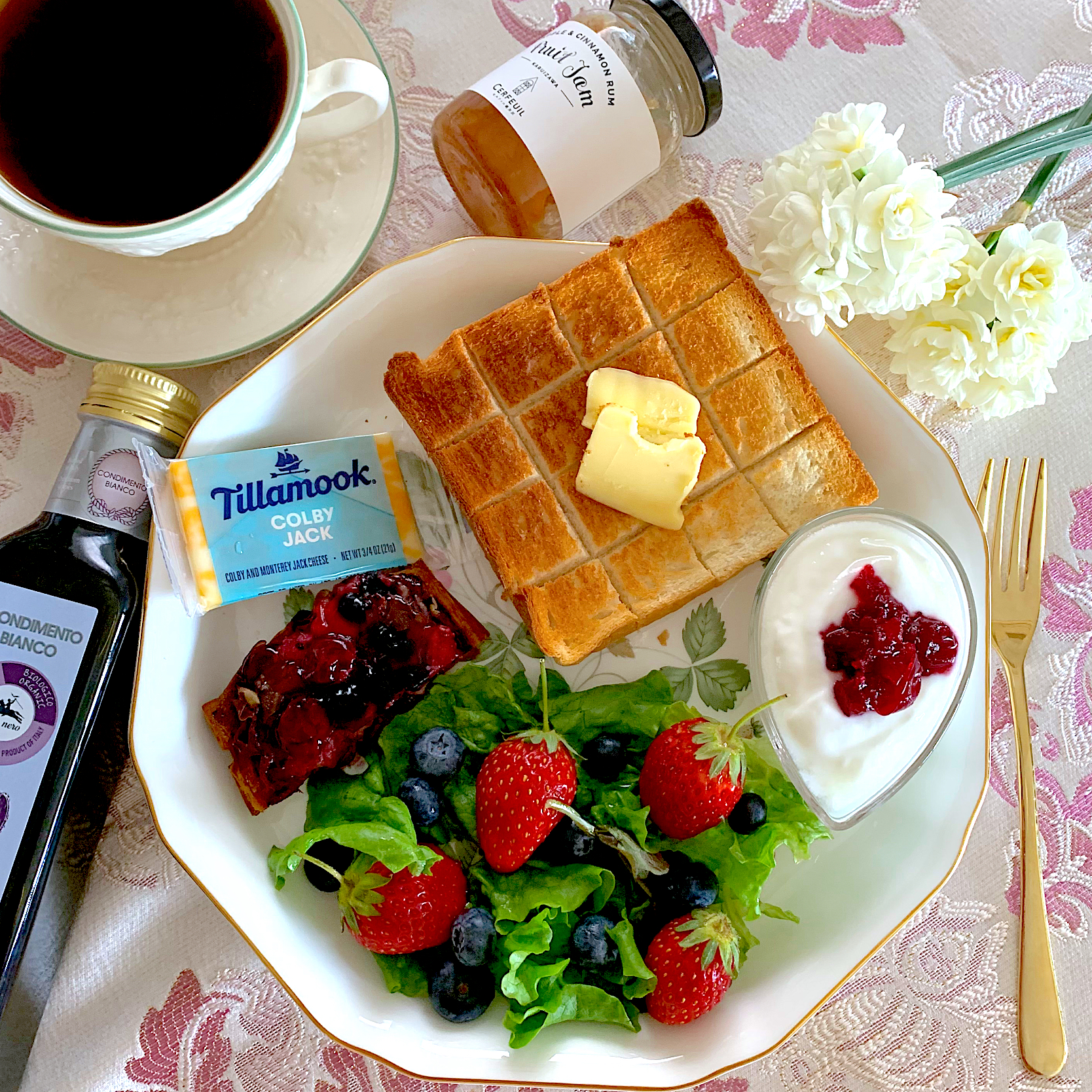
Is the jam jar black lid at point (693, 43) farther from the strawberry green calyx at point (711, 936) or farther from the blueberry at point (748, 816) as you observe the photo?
the strawberry green calyx at point (711, 936)

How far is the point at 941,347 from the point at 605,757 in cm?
83

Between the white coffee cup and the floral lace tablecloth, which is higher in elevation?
the white coffee cup

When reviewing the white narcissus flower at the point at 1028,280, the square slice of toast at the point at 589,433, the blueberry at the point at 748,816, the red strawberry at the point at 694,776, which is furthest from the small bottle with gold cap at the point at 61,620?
the white narcissus flower at the point at 1028,280

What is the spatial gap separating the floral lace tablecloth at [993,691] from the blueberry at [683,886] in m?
0.39

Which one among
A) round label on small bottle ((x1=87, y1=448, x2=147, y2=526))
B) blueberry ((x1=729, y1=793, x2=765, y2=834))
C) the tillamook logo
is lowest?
blueberry ((x1=729, y1=793, x2=765, y2=834))

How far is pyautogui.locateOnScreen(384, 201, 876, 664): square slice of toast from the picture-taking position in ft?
4.96

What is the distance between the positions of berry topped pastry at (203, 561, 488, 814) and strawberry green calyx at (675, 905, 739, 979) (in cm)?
56

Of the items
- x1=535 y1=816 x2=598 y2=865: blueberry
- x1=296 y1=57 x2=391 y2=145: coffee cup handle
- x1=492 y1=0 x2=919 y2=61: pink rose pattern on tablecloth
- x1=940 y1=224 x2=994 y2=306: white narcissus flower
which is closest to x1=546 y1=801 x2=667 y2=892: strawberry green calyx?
x1=535 y1=816 x2=598 y2=865: blueberry

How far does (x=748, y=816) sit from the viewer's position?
146 centimetres

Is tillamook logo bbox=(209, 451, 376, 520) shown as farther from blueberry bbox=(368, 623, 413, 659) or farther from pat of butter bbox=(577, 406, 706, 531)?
pat of butter bbox=(577, 406, 706, 531)

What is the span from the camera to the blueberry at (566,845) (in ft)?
4.65

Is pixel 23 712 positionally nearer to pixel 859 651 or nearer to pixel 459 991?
pixel 459 991

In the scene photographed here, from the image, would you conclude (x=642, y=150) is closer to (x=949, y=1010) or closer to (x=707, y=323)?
(x=707, y=323)

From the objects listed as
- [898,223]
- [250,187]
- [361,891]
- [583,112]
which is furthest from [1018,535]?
[250,187]
